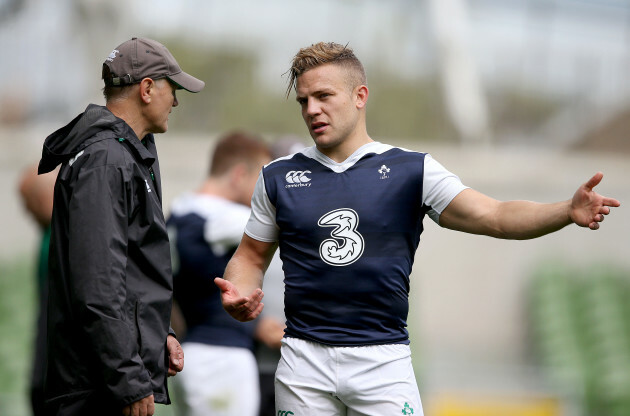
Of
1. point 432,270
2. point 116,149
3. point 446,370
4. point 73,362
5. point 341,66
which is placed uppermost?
point 341,66

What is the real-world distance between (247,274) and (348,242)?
50cm

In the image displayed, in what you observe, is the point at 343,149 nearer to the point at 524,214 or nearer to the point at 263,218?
the point at 263,218

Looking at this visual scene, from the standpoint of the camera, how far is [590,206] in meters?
3.10

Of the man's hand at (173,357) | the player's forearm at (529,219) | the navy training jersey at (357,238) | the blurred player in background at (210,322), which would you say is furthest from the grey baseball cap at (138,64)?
the blurred player in background at (210,322)

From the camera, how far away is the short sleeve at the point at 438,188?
343 cm

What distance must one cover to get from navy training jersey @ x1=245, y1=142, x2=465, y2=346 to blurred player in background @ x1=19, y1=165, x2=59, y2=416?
1.63 m

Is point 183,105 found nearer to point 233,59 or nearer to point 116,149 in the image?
point 233,59

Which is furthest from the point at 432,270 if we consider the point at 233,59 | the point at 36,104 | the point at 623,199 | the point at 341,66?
the point at 341,66

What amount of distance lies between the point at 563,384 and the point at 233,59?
5.81 metres

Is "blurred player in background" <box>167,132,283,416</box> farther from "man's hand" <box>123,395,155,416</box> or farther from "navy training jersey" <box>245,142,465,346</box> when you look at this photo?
"man's hand" <box>123,395,155,416</box>

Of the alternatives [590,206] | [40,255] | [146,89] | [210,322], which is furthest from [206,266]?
[590,206]

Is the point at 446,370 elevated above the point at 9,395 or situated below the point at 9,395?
below

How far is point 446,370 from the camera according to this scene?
9.55m

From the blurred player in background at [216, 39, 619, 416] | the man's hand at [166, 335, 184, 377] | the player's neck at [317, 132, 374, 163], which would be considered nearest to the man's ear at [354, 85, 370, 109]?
the blurred player in background at [216, 39, 619, 416]
